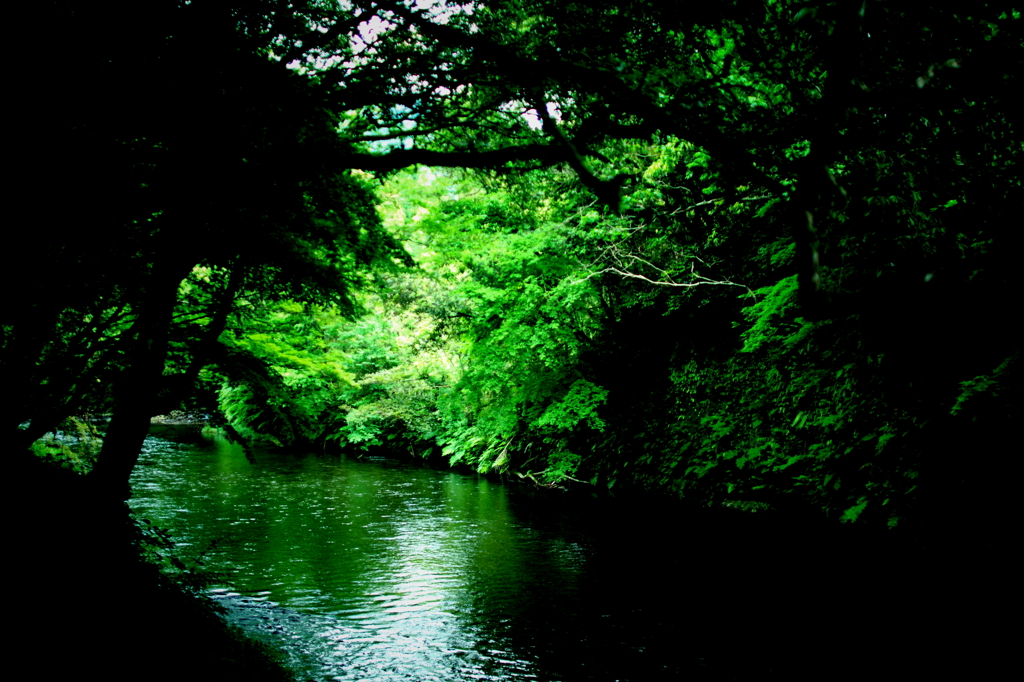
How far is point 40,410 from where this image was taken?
673cm

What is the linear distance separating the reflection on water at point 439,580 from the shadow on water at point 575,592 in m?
0.03

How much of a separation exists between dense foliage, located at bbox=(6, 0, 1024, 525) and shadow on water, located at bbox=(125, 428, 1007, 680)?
1.22m

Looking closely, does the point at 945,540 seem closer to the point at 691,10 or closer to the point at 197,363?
the point at 691,10

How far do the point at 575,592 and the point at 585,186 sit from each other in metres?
5.68

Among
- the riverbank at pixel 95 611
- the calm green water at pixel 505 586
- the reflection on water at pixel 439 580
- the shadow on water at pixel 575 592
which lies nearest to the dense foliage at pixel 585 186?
the riverbank at pixel 95 611

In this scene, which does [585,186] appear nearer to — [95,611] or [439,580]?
[439,580]

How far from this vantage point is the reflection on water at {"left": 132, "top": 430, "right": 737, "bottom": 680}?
21.4 ft

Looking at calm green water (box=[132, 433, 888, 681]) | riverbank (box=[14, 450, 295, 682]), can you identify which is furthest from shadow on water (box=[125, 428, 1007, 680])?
riverbank (box=[14, 450, 295, 682])

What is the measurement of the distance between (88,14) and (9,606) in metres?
3.37

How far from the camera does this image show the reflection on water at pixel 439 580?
6.51m

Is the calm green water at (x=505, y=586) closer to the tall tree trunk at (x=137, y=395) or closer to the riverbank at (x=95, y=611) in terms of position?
the riverbank at (x=95, y=611)

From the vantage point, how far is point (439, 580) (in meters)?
9.17

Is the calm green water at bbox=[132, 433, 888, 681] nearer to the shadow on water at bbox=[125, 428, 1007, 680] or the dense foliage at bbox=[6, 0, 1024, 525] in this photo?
the shadow on water at bbox=[125, 428, 1007, 680]

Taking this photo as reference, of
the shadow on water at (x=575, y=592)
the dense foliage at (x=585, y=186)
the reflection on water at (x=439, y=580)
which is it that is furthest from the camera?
the reflection on water at (x=439, y=580)
